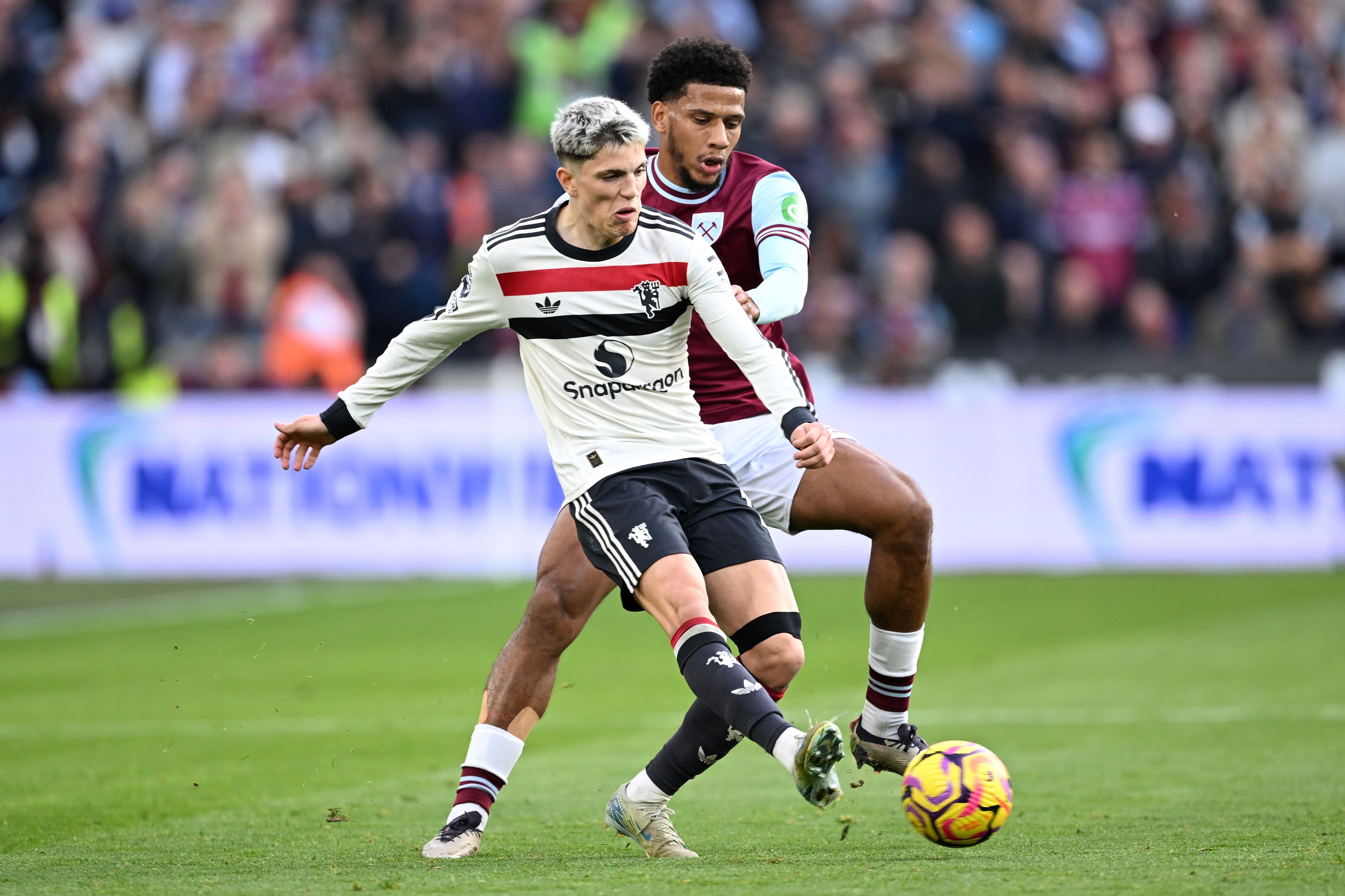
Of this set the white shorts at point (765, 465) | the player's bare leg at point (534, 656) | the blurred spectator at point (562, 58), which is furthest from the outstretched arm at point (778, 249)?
the blurred spectator at point (562, 58)

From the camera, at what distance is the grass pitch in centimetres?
525

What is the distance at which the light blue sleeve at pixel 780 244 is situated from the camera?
5836 millimetres

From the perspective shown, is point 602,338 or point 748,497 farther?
point 748,497

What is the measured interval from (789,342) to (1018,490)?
2348mm

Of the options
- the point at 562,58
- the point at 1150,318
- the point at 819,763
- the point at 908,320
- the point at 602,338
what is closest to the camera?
the point at 819,763

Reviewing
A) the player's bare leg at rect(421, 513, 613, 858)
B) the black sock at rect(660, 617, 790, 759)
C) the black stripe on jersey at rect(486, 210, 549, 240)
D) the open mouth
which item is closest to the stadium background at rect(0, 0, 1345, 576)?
the open mouth

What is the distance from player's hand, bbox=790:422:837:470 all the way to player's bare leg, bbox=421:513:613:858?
2.80 feet

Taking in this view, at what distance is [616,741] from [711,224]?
314 cm

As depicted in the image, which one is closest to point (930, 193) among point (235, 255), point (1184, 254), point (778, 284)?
point (1184, 254)

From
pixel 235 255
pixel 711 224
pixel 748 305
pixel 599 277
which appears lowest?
pixel 235 255

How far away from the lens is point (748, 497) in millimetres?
6223

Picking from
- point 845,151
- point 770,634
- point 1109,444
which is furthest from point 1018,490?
point 770,634

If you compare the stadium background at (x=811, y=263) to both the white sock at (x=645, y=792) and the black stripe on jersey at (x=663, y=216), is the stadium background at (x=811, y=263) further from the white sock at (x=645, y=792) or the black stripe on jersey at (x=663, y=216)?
the black stripe on jersey at (x=663, y=216)

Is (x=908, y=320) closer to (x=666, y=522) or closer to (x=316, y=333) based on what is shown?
(x=316, y=333)
